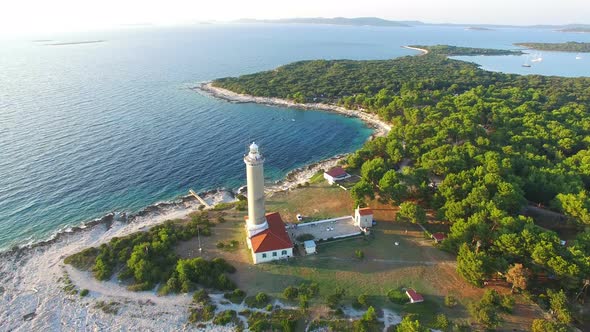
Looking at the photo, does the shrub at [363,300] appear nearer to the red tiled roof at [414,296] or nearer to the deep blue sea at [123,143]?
the red tiled roof at [414,296]

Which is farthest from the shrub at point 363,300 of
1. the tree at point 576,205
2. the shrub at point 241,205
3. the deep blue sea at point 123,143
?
the deep blue sea at point 123,143

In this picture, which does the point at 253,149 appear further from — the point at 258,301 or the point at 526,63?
the point at 526,63

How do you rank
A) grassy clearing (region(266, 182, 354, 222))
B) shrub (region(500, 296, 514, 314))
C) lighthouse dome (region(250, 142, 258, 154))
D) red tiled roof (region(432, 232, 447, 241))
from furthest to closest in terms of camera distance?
grassy clearing (region(266, 182, 354, 222))
red tiled roof (region(432, 232, 447, 241))
lighthouse dome (region(250, 142, 258, 154))
shrub (region(500, 296, 514, 314))

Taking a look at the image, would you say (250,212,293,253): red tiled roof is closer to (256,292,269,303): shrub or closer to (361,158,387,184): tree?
(256,292,269,303): shrub

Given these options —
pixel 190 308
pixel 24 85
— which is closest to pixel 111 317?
pixel 190 308

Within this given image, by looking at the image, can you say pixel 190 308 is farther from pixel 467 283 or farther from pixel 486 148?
pixel 486 148

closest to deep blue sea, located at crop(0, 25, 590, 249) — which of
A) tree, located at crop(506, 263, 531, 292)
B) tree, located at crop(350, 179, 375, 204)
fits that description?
tree, located at crop(350, 179, 375, 204)

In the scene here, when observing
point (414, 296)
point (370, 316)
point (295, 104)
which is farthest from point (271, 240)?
point (295, 104)
